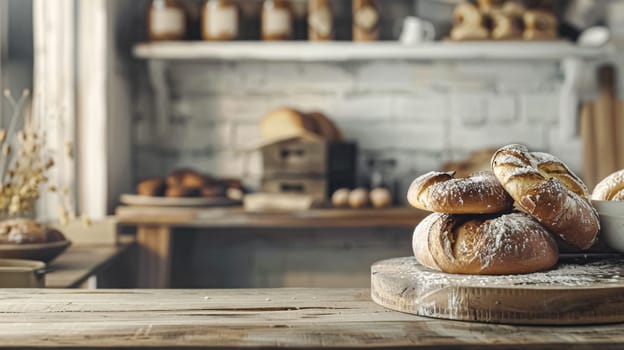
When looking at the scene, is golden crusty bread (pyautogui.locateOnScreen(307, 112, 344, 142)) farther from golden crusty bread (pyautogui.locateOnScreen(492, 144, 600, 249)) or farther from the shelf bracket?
golden crusty bread (pyautogui.locateOnScreen(492, 144, 600, 249))

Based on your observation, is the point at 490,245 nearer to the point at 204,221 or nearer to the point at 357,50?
the point at 204,221

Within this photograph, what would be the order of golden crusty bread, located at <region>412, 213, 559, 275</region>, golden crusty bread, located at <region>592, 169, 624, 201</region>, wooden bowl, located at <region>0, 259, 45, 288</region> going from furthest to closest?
1. wooden bowl, located at <region>0, 259, 45, 288</region>
2. golden crusty bread, located at <region>592, 169, 624, 201</region>
3. golden crusty bread, located at <region>412, 213, 559, 275</region>

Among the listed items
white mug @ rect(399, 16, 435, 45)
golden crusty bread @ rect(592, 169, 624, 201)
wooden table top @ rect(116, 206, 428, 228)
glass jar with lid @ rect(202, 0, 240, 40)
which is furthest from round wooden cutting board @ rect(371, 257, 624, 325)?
glass jar with lid @ rect(202, 0, 240, 40)

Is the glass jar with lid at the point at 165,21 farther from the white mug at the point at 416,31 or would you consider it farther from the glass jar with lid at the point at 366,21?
the white mug at the point at 416,31

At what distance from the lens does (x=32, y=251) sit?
194cm

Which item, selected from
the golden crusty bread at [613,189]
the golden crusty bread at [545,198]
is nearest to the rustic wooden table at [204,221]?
the golden crusty bread at [613,189]

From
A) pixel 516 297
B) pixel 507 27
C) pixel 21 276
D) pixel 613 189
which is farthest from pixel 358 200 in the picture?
pixel 516 297

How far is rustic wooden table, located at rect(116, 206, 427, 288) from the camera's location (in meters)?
2.73

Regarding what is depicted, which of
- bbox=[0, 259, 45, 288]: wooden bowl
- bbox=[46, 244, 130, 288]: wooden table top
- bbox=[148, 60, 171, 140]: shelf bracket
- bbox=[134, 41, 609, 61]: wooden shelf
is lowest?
bbox=[46, 244, 130, 288]: wooden table top

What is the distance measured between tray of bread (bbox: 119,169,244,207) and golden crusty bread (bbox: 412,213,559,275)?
5.76 ft

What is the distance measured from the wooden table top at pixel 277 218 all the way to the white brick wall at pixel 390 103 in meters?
0.45

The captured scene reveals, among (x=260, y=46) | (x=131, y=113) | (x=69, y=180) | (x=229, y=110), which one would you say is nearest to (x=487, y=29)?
(x=260, y=46)

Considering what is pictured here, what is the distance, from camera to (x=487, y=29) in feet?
9.73

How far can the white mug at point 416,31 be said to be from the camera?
2949 mm
